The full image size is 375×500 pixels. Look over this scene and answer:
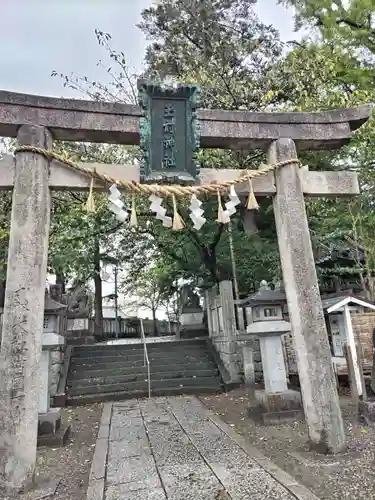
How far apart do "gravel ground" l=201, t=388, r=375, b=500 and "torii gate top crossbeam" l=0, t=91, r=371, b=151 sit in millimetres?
4033

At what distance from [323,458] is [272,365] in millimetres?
2560

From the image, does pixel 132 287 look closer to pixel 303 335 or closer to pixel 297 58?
pixel 297 58

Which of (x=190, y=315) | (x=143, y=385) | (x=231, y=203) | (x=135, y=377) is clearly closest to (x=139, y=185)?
(x=231, y=203)

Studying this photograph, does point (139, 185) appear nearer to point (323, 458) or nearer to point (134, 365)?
point (323, 458)

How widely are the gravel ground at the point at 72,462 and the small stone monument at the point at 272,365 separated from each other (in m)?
2.90

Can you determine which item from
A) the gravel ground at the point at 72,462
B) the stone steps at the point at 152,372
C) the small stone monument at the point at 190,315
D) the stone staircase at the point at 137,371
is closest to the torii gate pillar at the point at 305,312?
the gravel ground at the point at 72,462

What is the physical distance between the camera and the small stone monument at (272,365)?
633 centimetres

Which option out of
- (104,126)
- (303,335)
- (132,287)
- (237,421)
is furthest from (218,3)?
(132,287)

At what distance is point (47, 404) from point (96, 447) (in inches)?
50.3

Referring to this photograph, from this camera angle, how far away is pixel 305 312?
464cm

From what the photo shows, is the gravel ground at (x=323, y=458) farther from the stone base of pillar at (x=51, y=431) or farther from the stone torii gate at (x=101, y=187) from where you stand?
the stone base of pillar at (x=51, y=431)

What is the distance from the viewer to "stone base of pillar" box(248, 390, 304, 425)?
6.21m

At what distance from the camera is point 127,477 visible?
400 cm

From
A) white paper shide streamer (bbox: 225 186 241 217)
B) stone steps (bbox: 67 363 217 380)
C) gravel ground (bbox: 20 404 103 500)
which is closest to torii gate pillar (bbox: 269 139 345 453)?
white paper shide streamer (bbox: 225 186 241 217)
